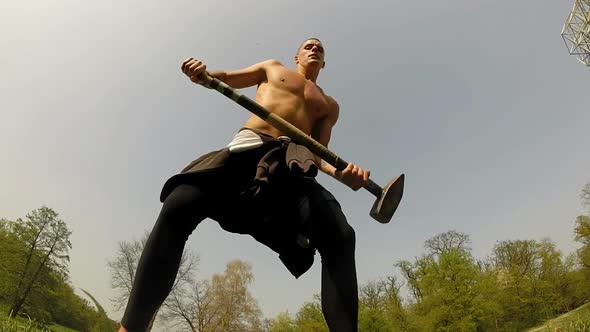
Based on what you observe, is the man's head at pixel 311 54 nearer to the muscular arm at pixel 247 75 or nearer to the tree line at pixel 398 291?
the muscular arm at pixel 247 75

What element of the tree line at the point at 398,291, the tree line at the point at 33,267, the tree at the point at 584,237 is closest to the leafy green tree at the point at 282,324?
the tree line at the point at 398,291

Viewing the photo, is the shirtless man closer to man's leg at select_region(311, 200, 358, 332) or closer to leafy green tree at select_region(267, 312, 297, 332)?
man's leg at select_region(311, 200, 358, 332)

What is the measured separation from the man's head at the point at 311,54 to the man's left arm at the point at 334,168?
50 centimetres

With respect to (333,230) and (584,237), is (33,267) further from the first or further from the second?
(584,237)

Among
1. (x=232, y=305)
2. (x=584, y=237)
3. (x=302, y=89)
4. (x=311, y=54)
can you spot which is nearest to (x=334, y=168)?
(x=302, y=89)

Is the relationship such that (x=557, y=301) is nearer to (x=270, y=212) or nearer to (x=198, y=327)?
(x=198, y=327)

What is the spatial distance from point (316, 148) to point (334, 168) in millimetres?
267

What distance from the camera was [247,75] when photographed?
3420 mm

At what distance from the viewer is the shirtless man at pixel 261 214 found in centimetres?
214

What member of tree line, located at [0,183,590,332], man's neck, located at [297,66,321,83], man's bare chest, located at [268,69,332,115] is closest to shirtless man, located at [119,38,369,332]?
man's bare chest, located at [268,69,332,115]

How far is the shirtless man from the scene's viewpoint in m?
2.14

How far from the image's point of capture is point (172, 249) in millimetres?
2223

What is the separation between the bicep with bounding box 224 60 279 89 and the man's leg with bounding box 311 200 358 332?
1547mm

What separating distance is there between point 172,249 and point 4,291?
39509 mm
